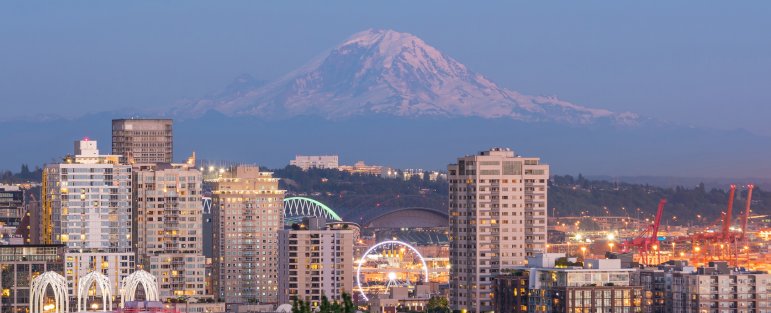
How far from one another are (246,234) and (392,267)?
2052cm

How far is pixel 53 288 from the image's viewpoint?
363 feet

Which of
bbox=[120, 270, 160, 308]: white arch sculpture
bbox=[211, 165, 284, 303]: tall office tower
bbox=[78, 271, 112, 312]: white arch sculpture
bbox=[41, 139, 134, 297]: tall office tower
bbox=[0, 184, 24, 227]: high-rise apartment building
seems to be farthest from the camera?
bbox=[0, 184, 24, 227]: high-rise apartment building

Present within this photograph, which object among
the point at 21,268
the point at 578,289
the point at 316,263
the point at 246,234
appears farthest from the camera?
the point at 246,234

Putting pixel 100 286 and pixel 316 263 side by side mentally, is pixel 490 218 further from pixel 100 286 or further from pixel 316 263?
pixel 100 286

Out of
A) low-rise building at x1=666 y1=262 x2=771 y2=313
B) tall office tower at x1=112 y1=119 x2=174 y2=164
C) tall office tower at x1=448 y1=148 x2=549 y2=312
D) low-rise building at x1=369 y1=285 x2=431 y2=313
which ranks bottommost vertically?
low-rise building at x1=369 y1=285 x2=431 y2=313

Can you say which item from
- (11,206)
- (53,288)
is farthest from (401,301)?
(11,206)

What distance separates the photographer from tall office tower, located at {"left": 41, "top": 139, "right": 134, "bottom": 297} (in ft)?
440

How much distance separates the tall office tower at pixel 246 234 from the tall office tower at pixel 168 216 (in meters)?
4.66

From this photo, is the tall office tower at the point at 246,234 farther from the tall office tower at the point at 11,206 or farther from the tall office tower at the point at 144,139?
the tall office tower at the point at 11,206

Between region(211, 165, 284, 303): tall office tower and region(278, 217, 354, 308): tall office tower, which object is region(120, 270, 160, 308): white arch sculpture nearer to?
region(278, 217, 354, 308): tall office tower

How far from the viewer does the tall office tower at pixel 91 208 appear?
134 meters

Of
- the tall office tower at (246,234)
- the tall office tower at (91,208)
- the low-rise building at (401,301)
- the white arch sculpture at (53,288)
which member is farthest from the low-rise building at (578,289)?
the tall office tower at (246,234)

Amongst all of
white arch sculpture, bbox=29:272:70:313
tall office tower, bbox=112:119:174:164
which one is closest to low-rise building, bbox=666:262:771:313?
white arch sculpture, bbox=29:272:70:313

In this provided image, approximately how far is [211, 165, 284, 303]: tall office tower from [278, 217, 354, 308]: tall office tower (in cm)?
366
